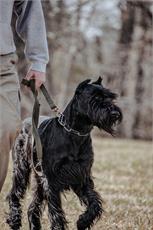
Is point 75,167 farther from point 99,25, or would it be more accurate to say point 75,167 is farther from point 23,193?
point 99,25

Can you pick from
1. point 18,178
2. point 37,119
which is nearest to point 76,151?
point 37,119

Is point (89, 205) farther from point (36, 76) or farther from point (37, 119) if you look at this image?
point (36, 76)

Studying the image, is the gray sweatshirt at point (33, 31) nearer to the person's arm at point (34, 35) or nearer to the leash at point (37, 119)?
the person's arm at point (34, 35)

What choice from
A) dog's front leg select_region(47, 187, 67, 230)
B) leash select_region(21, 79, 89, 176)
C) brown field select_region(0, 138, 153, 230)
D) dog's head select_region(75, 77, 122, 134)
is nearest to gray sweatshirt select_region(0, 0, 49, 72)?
→ leash select_region(21, 79, 89, 176)

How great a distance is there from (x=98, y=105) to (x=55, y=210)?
0.97m

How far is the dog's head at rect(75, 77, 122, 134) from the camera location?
5488mm

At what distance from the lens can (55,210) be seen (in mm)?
5672

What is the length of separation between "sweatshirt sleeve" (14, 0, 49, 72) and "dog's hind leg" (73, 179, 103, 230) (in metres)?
1.32

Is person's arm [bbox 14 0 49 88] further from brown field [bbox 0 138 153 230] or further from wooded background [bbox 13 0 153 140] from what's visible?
wooded background [bbox 13 0 153 140]

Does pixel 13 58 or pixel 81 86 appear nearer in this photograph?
pixel 13 58

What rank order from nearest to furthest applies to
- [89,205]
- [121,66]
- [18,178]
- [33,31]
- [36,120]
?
[33,31] → [36,120] → [89,205] → [18,178] → [121,66]

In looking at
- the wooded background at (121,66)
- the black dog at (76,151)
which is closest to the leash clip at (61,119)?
the black dog at (76,151)

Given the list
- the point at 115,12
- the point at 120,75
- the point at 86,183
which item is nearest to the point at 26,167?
the point at 86,183

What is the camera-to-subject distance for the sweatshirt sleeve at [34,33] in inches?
195
